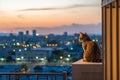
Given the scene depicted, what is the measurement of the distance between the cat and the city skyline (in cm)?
68

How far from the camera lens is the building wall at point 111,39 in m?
2.53

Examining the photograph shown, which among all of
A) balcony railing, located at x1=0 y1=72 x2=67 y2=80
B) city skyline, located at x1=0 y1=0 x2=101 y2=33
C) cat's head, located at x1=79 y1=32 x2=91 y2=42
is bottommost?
balcony railing, located at x1=0 y1=72 x2=67 y2=80

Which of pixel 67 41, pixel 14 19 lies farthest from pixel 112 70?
pixel 14 19

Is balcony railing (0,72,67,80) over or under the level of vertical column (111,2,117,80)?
under

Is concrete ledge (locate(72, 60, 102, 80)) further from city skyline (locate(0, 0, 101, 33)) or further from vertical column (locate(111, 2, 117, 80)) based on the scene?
vertical column (locate(111, 2, 117, 80))

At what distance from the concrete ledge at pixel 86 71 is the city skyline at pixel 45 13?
42.5 inches

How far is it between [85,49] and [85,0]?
112 centimetres

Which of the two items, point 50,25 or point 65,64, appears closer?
point 65,64

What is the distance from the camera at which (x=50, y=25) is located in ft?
18.1

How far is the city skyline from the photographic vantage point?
5.26 m

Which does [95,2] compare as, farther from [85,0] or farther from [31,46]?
[31,46]

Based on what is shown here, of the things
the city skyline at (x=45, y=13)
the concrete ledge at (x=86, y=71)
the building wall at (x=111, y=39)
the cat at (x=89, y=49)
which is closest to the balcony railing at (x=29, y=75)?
the concrete ledge at (x=86, y=71)

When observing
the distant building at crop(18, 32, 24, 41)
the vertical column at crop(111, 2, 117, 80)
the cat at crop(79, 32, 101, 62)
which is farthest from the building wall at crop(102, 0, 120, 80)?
the distant building at crop(18, 32, 24, 41)

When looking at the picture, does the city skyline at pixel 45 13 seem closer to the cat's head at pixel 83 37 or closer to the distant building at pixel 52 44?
the distant building at pixel 52 44
